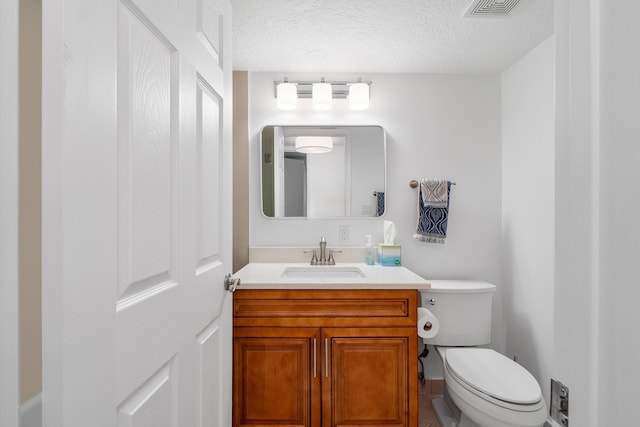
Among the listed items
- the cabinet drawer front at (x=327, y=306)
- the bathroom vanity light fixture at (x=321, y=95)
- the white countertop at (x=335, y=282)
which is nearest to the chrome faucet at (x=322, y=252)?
the white countertop at (x=335, y=282)

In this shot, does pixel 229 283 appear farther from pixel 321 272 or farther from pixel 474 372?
pixel 474 372

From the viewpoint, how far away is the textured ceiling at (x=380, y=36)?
1547 millimetres

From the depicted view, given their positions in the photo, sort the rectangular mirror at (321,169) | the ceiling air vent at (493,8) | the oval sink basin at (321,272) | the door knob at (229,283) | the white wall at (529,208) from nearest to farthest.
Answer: the door knob at (229,283) < the ceiling air vent at (493,8) < the white wall at (529,208) < the oval sink basin at (321,272) < the rectangular mirror at (321,169)

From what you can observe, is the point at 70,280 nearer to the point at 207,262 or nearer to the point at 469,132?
the point at 207,262

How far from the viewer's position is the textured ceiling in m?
1.55

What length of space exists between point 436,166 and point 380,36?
907 mm

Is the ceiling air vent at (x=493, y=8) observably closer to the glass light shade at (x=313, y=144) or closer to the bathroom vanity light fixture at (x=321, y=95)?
the bathroom vanity light fixture at (x=321, y=95)

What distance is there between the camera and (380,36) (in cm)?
178

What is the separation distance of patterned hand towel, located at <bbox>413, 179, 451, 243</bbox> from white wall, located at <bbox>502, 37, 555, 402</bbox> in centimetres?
42

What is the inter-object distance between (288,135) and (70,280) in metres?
1.85

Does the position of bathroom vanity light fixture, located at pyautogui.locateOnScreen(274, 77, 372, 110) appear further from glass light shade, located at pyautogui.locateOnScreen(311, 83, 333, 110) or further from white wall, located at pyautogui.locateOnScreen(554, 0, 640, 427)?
white wall, located at pyautogui.locateOnScreen(554, 0, 640, 427)

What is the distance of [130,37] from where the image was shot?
2.08 feet

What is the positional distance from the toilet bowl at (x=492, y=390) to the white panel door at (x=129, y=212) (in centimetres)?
111

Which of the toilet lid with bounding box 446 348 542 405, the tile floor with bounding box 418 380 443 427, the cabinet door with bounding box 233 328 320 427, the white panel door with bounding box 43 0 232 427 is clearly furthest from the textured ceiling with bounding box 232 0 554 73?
the tile floor with bounding box 418 380 443 427
